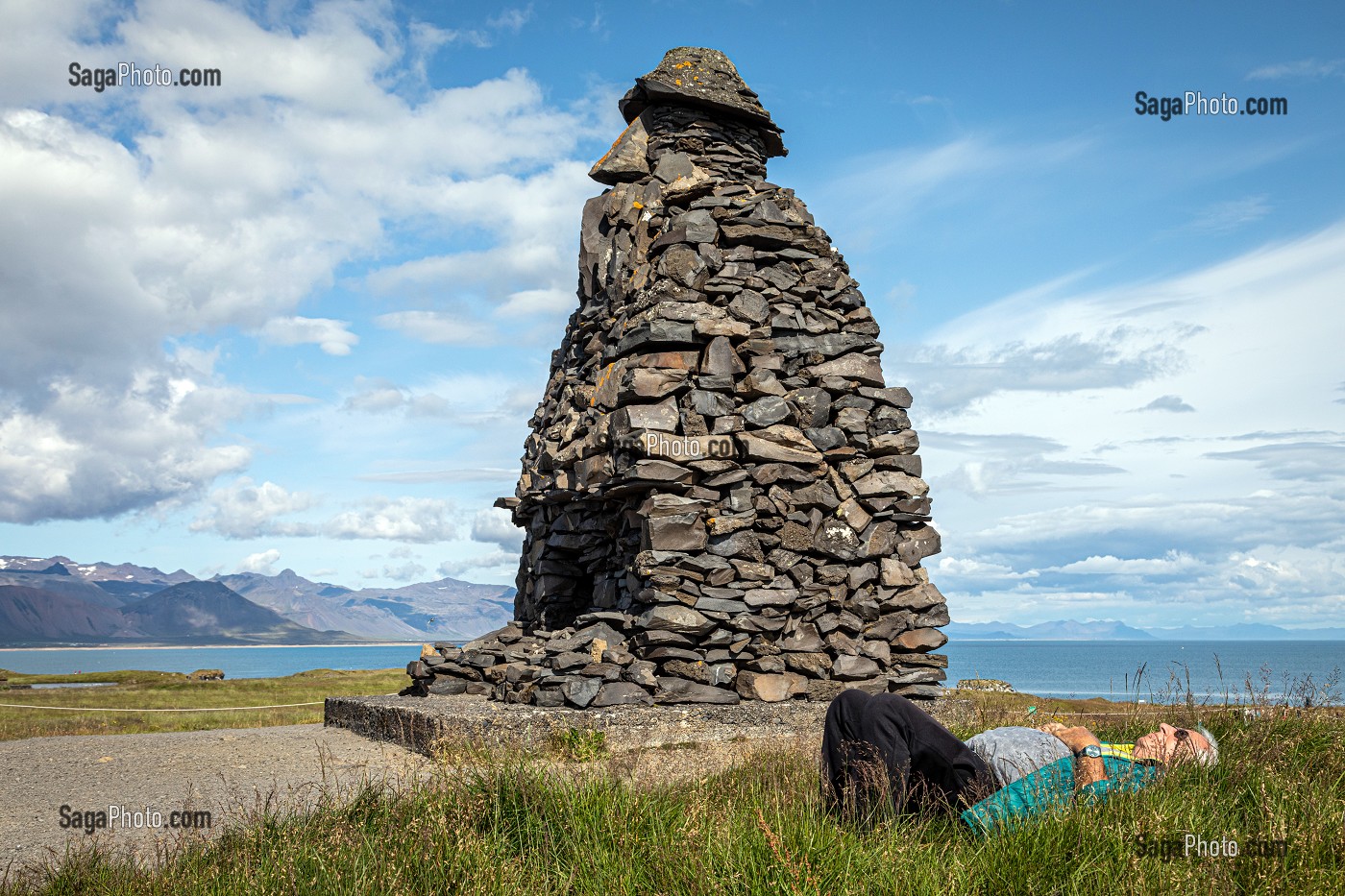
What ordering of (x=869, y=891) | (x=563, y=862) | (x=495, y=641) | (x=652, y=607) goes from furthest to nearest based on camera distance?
(x=495, y=641) < (x=652, y=607) < (x=563, y=862) < (x=869, y=891)

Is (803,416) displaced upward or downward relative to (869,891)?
upward

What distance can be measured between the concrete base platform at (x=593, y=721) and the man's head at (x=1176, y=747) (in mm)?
3621

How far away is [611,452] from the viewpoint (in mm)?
9352

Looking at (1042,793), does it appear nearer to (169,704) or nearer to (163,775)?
(163,775)

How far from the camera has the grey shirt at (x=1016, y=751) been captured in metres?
4.57

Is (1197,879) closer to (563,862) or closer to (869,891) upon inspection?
(869,891)

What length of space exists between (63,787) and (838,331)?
7933mm

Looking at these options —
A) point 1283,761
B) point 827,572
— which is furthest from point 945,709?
point 1283,761

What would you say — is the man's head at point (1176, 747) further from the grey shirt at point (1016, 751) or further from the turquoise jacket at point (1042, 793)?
the grey shirt at point (1016, 751)

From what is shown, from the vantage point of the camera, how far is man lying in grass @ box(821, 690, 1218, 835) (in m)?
4.40
